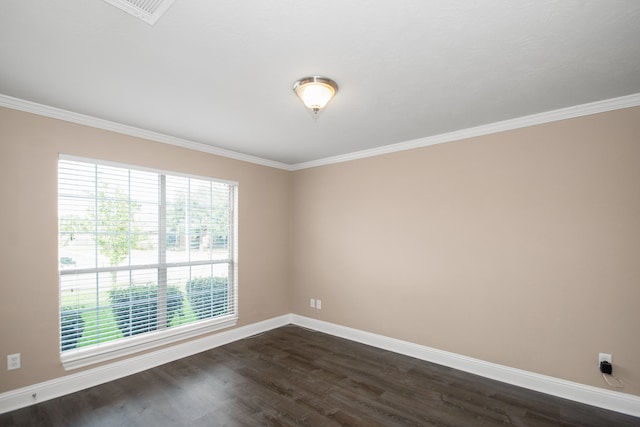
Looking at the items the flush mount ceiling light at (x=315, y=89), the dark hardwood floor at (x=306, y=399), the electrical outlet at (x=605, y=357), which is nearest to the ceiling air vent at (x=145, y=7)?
the flush mount ceiling light at (x=315, y=89)

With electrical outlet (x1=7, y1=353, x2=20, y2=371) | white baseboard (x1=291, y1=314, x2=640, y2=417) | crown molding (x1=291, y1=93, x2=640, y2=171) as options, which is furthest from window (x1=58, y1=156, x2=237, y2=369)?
crown molding (x1=291, y1=93, x2=640, y2=171)

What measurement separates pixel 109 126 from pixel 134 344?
7.60ft

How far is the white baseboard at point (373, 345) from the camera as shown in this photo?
2.53m

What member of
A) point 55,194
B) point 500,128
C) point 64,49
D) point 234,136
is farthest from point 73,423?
point 500,128

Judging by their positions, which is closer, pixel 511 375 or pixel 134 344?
pixel 511 375

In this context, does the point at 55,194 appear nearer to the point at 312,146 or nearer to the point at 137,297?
the point at 137,297

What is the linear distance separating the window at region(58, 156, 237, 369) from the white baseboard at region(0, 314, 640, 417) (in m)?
0.14

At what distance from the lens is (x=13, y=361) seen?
8.36ft

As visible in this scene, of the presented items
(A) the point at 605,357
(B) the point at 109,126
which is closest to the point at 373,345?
(A) the point at 605,357

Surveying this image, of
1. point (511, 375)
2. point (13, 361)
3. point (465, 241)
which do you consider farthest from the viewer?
point (465, 241)

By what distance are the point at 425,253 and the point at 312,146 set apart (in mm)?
1986

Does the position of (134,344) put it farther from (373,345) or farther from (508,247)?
(508,247)

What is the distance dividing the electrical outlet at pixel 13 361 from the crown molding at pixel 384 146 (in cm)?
212

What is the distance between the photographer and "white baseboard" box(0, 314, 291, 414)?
8.36ft
